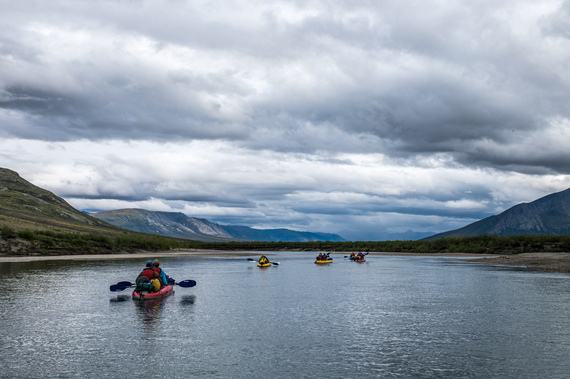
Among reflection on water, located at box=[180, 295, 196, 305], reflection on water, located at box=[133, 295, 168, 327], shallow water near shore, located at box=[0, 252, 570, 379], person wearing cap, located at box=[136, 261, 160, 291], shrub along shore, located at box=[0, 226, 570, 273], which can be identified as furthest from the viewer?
shrub along shore, located at box=[0, 226, 570, 273]

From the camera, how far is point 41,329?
28.0 m

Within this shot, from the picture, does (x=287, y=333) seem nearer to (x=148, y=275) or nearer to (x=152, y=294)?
(x=152, y=294)

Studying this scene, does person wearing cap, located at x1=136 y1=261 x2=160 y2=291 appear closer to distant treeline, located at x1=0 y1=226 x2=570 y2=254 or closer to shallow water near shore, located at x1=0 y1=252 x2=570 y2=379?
shallow water near shore, located at x1=0 y1=252 x2=570 y2=379

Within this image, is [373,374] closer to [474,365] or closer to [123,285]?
[474,365]

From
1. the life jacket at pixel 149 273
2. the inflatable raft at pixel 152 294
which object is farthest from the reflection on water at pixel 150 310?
the life jacket at pixel 149 273

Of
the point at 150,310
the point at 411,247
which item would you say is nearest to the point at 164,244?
the point at 411,247

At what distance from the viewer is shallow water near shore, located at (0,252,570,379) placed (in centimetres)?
2055

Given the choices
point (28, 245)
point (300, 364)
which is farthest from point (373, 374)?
point (28, 245)

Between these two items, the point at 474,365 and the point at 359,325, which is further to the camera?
the point at 359,325

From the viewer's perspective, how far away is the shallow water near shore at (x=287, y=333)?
2055 centimetres

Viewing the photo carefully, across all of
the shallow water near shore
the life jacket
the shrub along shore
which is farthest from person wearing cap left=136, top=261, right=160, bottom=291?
the shrub along shore

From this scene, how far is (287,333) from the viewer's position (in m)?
27.7

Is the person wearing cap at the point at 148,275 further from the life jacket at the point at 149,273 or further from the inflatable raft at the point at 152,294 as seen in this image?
the inflatable raft at the point at 152,294

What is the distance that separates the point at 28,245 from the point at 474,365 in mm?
107367
